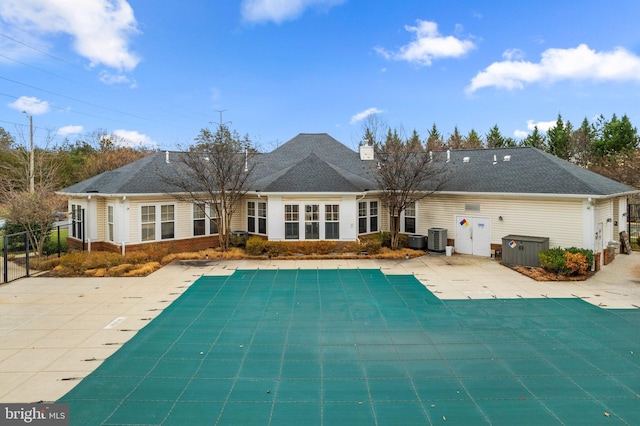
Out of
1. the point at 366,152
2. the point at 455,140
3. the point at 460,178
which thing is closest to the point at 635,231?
the point at 460,178

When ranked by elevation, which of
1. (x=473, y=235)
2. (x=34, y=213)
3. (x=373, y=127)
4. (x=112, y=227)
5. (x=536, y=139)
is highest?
(x=536, y=139)

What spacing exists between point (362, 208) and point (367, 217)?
0.58m

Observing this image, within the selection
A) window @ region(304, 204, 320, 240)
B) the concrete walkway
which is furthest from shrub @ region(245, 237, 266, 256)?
window @ region(304, 204, 320, 240)

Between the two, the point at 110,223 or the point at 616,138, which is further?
the point at 616,138

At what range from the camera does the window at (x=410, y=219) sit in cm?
1989

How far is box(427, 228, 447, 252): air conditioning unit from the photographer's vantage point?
18.0m

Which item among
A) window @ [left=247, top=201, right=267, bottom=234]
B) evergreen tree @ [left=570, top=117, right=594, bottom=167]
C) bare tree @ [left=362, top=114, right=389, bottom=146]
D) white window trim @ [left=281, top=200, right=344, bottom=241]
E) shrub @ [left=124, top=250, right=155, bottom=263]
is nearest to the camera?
shrub @ [left=124, top=250, right=155, bottom=263]

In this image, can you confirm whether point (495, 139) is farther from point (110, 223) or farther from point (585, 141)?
point (110, 223)

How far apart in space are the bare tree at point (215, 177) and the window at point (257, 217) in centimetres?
76

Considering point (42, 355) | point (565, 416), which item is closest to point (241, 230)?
point (42, 355)

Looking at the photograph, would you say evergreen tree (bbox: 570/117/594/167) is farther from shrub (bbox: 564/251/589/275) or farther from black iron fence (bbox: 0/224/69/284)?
black iron fence (bbox: 0/224/69/284)

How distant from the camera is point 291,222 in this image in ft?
59.7

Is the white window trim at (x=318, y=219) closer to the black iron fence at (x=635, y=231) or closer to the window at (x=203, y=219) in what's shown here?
the window at (x=203, y=219)

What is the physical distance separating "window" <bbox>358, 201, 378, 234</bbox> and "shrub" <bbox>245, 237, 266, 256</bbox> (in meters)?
5.00
